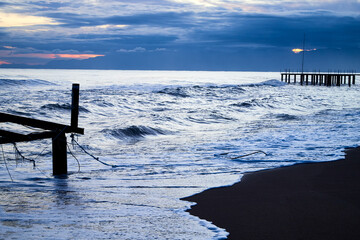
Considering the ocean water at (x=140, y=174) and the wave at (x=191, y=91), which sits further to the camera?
the wave at (x=191, y=91)

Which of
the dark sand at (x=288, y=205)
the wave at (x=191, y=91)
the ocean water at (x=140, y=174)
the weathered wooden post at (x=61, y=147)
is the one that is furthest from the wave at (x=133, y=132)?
the wave at (x=191, y=91)

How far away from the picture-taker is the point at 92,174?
7844 millimetres

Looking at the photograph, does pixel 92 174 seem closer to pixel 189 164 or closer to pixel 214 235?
pixel 189 164

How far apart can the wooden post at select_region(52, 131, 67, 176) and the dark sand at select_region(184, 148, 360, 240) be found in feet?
10.9

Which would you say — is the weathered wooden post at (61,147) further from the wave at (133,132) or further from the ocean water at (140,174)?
the wave at (133,132)

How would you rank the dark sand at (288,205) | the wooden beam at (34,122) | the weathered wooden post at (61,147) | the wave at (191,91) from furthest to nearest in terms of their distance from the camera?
the wave at (191,91) < the weathered wooden post at (61,147) < the wooden beam at (34,122) < the dark sand at (288,205)

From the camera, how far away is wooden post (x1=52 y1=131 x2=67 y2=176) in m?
7.66

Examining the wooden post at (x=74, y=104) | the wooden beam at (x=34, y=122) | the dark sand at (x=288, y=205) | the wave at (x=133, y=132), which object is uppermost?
the wooden post at (x=74, y=104)

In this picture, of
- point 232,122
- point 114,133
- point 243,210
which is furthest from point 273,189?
point 232,122

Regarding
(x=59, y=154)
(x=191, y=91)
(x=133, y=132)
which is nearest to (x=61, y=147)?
(x=59, y=154)

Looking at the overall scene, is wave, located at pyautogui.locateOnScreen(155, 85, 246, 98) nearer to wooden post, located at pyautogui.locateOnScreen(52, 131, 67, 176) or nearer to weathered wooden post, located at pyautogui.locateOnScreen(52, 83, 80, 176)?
weathered wooden post, located at pyautogui.locateOnScreen(52, 83, 80, 176)

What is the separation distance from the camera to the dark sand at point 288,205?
4.16 meters

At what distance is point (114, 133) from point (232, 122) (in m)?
7.08

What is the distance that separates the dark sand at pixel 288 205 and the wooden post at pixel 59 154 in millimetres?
3315
